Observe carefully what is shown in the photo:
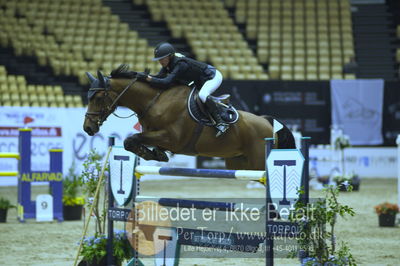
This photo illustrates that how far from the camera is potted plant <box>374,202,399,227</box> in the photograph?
8.97 meters

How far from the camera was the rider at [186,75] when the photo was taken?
6.09 metres

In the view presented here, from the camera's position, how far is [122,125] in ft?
52.2

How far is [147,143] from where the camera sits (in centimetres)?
597

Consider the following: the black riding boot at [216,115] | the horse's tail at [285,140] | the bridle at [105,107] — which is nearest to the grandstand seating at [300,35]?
the horse's tail at [285,140]

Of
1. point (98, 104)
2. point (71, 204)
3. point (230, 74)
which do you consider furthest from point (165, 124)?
point (230, 74)

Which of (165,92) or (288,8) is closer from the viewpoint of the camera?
(165,92)

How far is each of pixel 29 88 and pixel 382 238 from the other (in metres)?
11.2

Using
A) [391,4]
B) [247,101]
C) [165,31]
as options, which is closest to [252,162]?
[247,101]

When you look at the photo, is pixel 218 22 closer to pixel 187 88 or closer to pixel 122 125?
pixel 122 125

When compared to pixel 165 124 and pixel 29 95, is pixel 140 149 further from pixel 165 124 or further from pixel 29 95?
pixel 29 95

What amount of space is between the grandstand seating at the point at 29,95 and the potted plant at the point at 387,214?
957 cm

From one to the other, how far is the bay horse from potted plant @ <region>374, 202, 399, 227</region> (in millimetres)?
3168

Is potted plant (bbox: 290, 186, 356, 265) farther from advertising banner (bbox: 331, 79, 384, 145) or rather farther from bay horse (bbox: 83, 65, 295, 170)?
advertising banner (bbox: 331, 79, 384, 145)

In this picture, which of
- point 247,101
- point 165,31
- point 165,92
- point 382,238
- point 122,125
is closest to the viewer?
point 165,92
